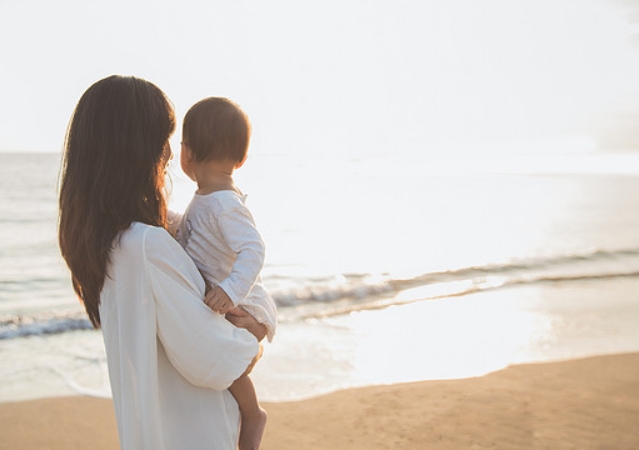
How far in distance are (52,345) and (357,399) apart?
3.69m

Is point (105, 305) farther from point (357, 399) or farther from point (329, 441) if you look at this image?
point (357, 399)

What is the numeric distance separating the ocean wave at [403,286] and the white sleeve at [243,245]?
656 centimetres

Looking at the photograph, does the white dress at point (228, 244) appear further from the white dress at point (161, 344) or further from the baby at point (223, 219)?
the white dress at point (161, 344)

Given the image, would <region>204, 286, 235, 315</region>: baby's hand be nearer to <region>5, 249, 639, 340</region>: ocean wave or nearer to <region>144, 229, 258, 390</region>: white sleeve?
<region>144, 229, 258, 390</region>: white sleeve

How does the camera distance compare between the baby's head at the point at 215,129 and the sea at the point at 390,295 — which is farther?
the sea at the point at 390,295

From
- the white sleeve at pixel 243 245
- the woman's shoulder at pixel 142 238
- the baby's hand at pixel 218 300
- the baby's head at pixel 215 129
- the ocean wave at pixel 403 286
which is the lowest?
the ocean wave at pixel 403 286

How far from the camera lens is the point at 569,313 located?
8.70 m

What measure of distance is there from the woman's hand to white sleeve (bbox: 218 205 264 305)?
13cm

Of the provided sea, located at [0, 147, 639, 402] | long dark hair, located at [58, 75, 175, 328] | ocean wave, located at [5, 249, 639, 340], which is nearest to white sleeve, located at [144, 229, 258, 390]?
long dark hair, located at [58, 75, 175, 328]

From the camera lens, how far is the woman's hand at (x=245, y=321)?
2.36m

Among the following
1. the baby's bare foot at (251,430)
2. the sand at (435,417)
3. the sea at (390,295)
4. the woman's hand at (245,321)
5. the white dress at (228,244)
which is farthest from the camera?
the sea at (390,295)

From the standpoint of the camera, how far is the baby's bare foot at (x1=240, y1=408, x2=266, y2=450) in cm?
246

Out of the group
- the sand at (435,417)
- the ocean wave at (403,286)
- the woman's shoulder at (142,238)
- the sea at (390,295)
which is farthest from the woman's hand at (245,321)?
the ocean wave at (403,286)

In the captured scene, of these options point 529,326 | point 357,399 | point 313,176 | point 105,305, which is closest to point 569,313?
point 529,326
